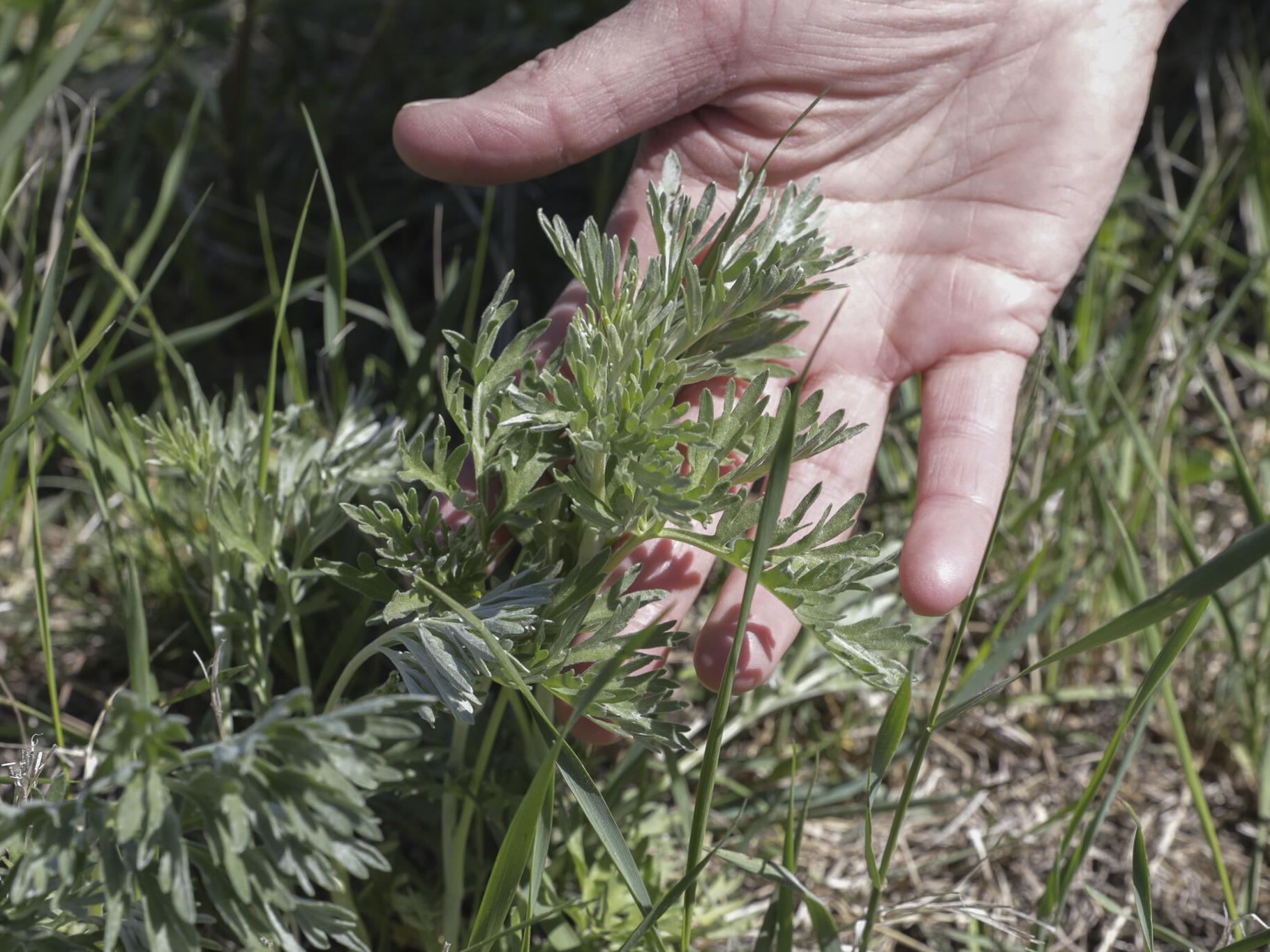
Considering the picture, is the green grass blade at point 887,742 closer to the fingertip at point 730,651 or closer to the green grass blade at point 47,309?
the fingertip at point 730,651

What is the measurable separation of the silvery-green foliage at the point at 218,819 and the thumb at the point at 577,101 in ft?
3.51

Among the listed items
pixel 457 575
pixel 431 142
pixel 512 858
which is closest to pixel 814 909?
pixel 512 858

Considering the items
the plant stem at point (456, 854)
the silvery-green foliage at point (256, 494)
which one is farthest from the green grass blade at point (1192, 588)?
the silvery-green foliage at point (256, 494)

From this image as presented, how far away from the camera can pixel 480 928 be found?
133 cm

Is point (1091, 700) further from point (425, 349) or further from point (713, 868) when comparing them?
point (425, 349)

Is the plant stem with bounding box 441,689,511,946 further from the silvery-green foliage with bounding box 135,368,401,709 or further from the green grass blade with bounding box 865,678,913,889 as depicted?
the green grass blade with bounding box 865,678,913,889

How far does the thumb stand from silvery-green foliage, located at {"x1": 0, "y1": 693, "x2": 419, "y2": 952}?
1.07m

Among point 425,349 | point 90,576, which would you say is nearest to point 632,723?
point 425,349

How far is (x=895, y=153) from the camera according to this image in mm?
2227

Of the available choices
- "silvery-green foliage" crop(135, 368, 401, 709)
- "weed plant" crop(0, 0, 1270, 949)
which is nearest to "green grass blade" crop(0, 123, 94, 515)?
"weed plant" crop(0, 0, 1270, 949)

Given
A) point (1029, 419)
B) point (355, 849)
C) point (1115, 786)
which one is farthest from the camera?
point (1115, 786)

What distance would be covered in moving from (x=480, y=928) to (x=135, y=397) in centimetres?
198

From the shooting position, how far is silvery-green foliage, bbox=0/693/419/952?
1.00 meters

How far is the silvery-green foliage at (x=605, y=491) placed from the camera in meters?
1.32
